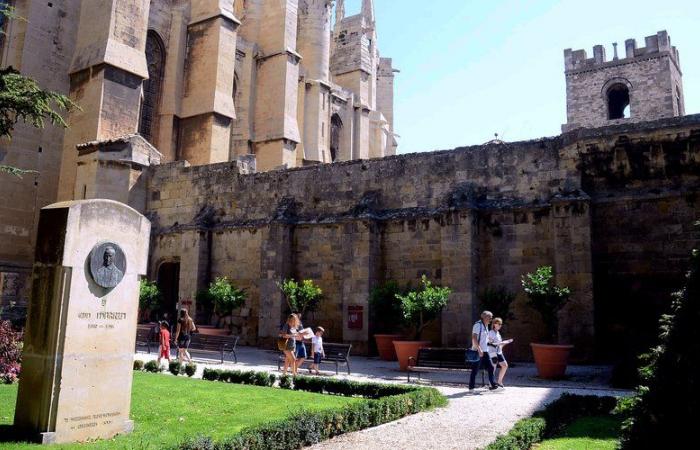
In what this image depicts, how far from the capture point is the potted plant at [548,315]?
452 inches

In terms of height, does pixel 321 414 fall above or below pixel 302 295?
below

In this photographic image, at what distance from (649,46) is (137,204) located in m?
32.6

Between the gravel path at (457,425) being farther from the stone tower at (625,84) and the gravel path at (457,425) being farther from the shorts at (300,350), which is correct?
the stone tower at (625,84)

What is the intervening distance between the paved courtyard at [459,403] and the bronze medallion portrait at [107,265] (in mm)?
2976

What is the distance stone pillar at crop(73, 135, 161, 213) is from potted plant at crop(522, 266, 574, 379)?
14.4m

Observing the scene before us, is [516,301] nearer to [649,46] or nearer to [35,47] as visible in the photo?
[35,47]

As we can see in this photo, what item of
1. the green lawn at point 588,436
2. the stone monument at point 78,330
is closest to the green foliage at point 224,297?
the stone monument at point 78,330

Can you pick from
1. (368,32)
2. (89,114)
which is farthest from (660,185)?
(368,32)

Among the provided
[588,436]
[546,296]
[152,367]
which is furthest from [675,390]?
[152,367]

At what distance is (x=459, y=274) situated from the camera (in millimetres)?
14750

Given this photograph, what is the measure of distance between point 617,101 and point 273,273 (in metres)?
30.2

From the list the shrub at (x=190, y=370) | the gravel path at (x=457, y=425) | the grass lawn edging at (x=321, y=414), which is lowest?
the gravel path at (x=457, y=425)

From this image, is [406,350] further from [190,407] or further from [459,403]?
[190,407]

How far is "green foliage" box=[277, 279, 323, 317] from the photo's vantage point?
52.5 ft
